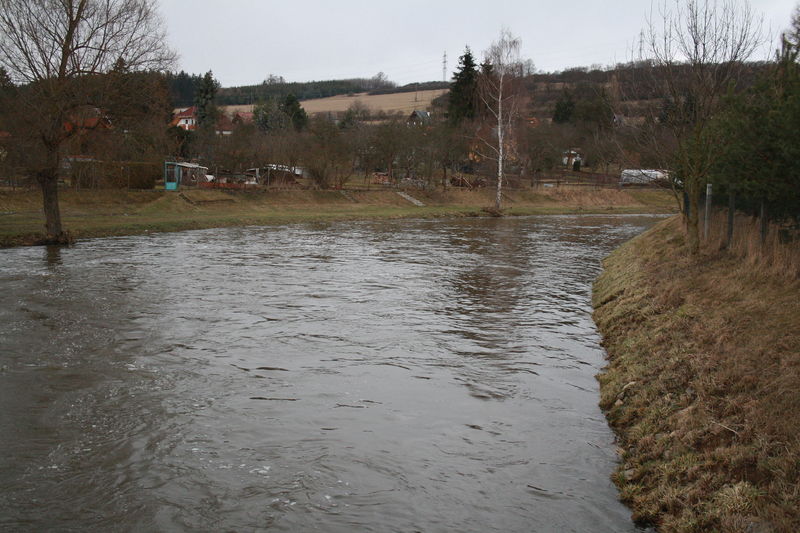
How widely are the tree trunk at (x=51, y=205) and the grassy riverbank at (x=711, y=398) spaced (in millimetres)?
22706

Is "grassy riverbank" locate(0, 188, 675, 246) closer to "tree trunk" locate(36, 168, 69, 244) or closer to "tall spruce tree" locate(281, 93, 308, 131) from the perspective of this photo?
"tree trunk" locate(36, 168, 69, 244)

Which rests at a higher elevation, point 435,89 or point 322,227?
point 435,89

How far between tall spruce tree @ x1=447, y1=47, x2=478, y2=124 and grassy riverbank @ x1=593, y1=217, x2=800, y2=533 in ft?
214

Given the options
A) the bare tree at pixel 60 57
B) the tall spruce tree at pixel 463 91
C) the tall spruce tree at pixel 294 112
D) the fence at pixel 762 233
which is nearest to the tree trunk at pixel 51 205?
the bare tree at pixel 60 57

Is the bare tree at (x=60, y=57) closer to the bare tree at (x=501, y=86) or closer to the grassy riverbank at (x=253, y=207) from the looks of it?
the grassy riverbank at (x=253, y=207)

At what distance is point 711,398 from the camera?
834 centimetres

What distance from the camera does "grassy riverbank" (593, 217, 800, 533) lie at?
6191mm

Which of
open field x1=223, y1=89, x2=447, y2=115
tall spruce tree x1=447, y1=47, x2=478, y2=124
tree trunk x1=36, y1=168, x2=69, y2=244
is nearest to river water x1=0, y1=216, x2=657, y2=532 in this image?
tree trunk x1=36, y1=168, x2=69, y2=244

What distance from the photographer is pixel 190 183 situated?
2127 inches

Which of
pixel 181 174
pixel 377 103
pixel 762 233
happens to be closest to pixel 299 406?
pixel 762 233

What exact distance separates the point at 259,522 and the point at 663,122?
18.3 meters

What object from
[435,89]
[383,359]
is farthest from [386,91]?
[383,359]

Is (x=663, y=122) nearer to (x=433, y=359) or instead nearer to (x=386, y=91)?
(x=433, y=359)

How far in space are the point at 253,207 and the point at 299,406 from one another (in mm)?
38194
